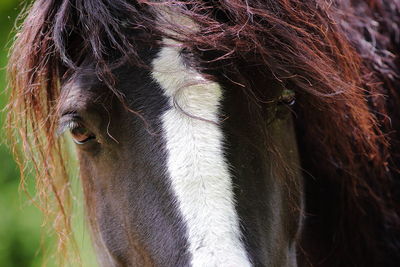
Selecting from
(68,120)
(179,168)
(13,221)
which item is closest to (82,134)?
(68,120)

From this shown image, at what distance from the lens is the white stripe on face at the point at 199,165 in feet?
4.44

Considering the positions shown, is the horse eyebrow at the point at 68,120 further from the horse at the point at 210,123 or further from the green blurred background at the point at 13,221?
the green blurred background at the point at 13,221

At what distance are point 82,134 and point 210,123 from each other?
1.46 feet

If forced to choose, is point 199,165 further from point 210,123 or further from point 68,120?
point 68,120

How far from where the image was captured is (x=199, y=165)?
1.44 metres

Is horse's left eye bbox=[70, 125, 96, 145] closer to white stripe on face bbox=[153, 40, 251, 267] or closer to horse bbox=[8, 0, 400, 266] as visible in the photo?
horse bbox=[8, 0, 400, 266]

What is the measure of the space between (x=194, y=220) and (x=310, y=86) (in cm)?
55

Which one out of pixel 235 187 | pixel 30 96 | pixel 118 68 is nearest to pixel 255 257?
pixel 235 187

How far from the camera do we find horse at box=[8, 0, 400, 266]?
1.48m

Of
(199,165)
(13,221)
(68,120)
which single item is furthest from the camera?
(13,221)

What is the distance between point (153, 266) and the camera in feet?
5.13

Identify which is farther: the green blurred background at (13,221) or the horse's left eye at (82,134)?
the green blurred background at (13,221)

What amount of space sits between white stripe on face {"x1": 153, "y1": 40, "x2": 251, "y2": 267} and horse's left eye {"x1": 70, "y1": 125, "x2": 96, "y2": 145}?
0.29 m

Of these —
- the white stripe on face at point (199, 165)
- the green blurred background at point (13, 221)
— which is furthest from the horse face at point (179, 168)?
the green blurred background at point (13, 221)
